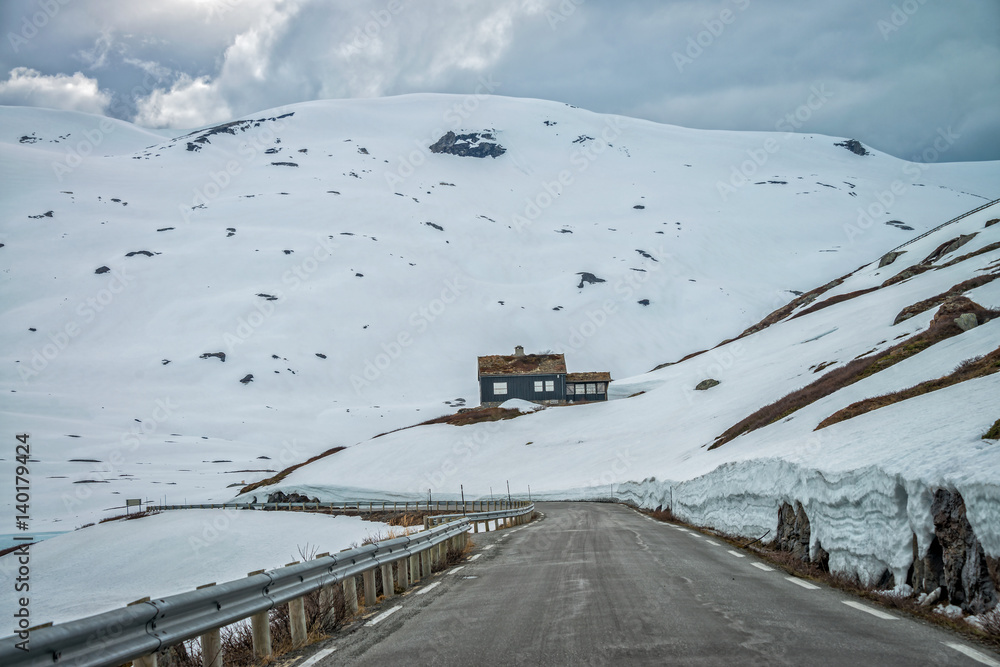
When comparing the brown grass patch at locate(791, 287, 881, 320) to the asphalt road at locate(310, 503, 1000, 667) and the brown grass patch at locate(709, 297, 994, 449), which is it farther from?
the asphalt road at locate(310, 503, 1000, 667)

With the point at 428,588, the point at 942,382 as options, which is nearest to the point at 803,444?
the point at 942,382

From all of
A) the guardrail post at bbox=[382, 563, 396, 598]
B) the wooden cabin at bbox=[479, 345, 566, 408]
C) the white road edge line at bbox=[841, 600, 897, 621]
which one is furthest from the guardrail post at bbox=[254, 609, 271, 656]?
the wooden cabin at bbox=[479, 345, 566, 408]

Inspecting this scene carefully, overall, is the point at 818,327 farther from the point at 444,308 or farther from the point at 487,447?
the point at 444,308

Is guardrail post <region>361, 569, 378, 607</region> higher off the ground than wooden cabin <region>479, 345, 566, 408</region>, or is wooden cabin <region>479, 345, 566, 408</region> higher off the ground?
wooden cabin <region>479, 345, 566, 408</region>

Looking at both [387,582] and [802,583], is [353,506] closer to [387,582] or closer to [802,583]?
[387,582]

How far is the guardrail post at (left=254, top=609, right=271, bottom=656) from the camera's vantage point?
639cm

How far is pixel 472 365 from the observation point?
131500mm

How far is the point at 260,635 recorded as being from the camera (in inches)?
254

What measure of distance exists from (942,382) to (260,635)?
721 inches

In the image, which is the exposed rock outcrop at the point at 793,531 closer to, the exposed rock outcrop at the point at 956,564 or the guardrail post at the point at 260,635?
the exposed rock outcrop at the point at 956,564

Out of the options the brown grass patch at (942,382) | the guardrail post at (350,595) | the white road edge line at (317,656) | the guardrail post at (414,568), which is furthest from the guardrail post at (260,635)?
the brown grass patch at (942,382)

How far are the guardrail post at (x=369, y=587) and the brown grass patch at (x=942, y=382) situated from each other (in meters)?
13.7

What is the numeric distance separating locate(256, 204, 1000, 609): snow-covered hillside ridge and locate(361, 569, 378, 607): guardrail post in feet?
21.9

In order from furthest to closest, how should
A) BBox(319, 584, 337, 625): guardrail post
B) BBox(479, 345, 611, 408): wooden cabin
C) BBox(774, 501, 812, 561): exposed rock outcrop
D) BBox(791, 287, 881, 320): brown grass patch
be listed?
1. BBox(479, 345, 611, 408): wooden cabin
2. BBox(791, 287, 881, 320): brown grass patch
3. BBox(774, 501, 812, 561): exposed rock outcrop
4. BBox(319, 584, 337, 625): guardrail post
